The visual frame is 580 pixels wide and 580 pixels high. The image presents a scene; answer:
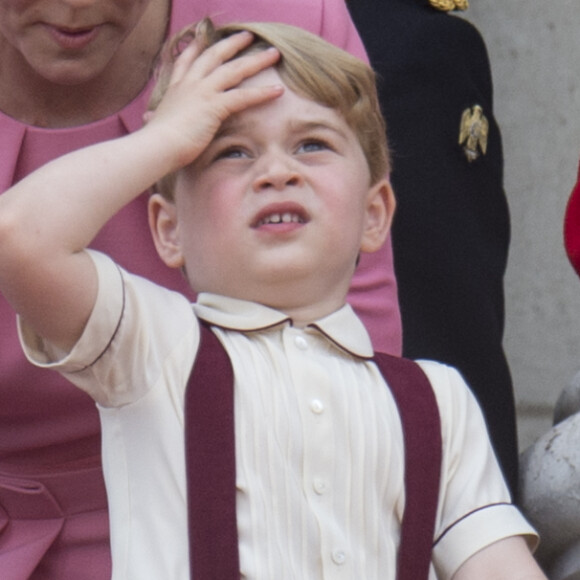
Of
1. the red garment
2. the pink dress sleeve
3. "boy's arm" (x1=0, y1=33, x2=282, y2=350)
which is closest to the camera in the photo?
"boy's arm" (x1=0, y1=33, x2=282, y2=350)

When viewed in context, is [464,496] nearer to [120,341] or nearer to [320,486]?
[320,486]

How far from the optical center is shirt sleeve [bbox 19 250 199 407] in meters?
2.23

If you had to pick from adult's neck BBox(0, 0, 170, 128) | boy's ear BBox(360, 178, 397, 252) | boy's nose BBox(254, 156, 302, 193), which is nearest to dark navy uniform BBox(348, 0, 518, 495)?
adult's neck BBox(0, 0, 170, 128)

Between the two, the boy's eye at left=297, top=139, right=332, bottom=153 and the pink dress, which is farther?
the pink dress

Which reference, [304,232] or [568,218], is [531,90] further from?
[304,232]

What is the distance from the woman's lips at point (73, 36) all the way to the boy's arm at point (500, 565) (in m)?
0.84

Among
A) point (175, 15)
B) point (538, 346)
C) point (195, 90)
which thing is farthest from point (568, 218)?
point (538, 346)

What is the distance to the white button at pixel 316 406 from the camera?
229cm

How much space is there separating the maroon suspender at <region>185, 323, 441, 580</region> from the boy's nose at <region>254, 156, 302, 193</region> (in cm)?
18

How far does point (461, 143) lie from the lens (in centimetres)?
335

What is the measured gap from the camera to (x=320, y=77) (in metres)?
2.43

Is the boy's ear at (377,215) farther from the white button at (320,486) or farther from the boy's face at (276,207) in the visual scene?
the white button at (320,486)

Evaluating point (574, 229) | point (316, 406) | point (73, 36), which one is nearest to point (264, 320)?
point (316, 406)

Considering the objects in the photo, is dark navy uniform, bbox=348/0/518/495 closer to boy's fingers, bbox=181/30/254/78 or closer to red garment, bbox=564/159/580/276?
red garment, bbox=564/159/580/276
